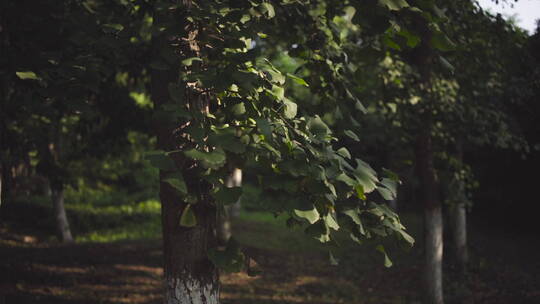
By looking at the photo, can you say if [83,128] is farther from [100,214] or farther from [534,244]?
[534,244]

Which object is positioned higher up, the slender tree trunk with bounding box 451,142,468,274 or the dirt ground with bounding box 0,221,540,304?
the slender tree trunk with bounding box 451,142,468,274

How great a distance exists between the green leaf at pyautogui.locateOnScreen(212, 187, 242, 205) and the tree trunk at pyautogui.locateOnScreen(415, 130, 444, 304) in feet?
21.1

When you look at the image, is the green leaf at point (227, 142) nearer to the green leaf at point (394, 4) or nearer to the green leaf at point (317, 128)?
the green leaf at point (317, 128)

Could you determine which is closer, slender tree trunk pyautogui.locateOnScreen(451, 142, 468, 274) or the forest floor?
the forest floor

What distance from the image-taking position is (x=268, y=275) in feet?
34.7

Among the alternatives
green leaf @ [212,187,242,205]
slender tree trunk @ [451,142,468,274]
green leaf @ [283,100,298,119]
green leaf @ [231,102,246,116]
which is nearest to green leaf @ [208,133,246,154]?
green leaf @ [212,187,242,205]

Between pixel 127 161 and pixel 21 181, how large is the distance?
12.3ft

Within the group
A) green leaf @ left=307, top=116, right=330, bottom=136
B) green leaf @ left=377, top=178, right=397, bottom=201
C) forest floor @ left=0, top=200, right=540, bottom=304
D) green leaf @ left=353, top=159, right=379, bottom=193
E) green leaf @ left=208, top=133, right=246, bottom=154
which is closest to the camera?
green leaf @ left=208, top=133, right=246, bottom=154

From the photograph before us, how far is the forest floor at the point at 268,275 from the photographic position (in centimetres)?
810

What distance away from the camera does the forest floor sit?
26.6 feet

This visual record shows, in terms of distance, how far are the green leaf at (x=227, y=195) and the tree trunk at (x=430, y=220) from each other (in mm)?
6433

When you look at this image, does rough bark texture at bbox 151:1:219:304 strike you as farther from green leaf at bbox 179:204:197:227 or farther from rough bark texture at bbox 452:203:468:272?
rough bark texture at bbox 452:203:468:272

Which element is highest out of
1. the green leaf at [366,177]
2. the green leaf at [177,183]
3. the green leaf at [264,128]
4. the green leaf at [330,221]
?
the green leaf at [264,128]

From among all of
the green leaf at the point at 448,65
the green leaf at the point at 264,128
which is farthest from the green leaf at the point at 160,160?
the green leaf at the point at 448,65
